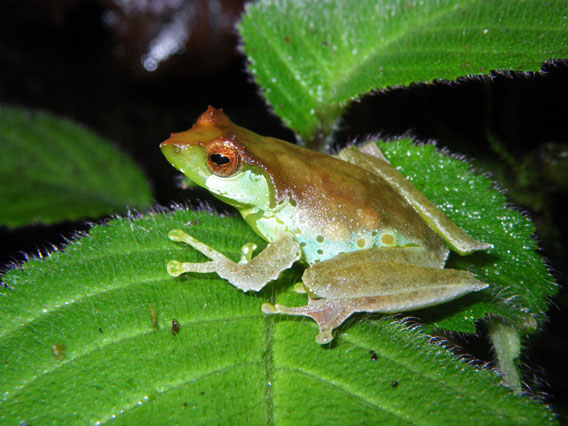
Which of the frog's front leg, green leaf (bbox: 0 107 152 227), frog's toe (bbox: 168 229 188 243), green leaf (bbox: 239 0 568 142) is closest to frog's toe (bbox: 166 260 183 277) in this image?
the frog's front leg

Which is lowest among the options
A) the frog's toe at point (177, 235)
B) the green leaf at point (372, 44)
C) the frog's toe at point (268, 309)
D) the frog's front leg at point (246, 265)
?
the frog's toe at point (268, 309)

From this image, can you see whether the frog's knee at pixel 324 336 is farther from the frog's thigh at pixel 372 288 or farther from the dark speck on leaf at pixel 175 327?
the dark speck on leaf at pixel 175 327

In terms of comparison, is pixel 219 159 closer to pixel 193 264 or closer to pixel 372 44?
pixel 193 264

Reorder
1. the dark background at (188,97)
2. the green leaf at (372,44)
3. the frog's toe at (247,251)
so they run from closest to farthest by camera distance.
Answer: the frog's toe at (247,251), the green leaf at (372,44), the dark background at (188,97)

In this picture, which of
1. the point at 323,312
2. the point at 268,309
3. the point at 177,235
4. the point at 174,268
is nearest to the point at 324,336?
the point at 323,312

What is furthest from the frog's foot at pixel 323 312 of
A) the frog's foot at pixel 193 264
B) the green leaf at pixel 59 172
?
the green leaf at pixel 59 172

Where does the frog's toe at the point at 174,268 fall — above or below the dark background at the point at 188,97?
below
